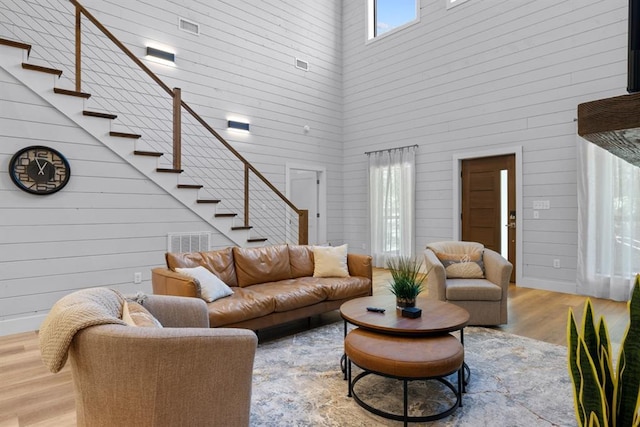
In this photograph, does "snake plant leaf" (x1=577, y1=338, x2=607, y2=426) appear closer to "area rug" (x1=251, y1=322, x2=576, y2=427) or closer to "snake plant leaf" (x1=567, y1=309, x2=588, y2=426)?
"snake plant leaf" (x1=567, y1=309, x2=588, y2=426)

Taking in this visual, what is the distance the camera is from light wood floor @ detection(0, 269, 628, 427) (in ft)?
7.39

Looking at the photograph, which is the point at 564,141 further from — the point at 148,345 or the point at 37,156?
the point at 37,156

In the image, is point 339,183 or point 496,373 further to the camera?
point 339,183

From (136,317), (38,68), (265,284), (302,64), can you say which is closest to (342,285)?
(265,284)

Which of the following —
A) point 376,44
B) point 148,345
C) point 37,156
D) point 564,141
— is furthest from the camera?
point 376,44

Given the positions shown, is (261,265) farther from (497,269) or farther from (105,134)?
(497,269)

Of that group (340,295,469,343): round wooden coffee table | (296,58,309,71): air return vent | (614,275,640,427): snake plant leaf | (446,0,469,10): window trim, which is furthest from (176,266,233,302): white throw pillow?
(446,0,469,10): window trim

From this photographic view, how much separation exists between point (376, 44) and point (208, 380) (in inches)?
287

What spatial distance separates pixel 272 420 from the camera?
2166mm

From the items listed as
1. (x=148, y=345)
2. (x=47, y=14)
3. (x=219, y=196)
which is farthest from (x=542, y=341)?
(x=47, y=14)

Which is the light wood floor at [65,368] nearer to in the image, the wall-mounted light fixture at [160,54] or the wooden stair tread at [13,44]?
the wooden stair tread at [13,44]

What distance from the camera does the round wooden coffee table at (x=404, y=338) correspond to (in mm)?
2077

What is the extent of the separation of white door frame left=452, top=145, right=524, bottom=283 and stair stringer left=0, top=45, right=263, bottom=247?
354cm

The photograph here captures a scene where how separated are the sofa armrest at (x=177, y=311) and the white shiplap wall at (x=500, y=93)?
488 cm
